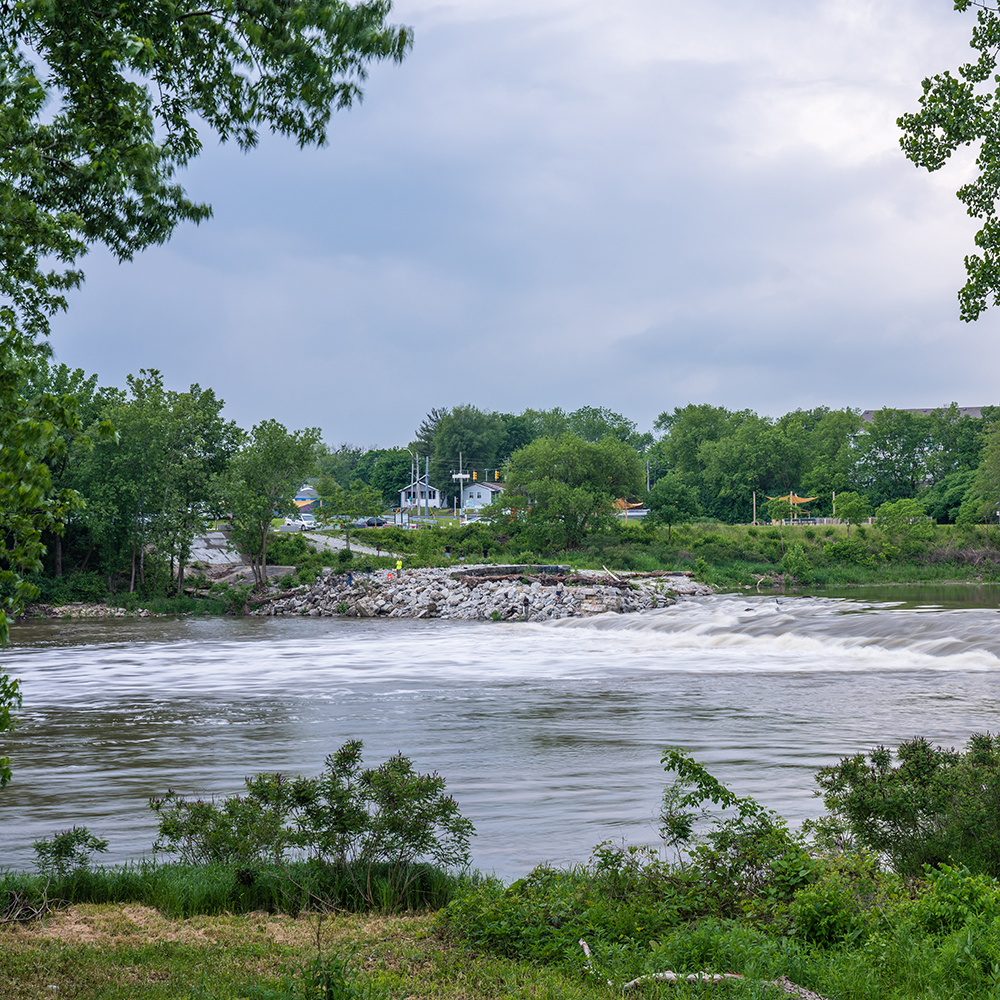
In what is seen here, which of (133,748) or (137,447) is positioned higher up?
(137,447)

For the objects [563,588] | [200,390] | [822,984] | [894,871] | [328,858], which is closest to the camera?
[822,984]

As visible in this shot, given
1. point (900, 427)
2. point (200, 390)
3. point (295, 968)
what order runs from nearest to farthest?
point (295, 968) < point (200, 390) < point (900, 427)

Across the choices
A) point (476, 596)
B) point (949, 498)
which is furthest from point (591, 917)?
point (949, 498)

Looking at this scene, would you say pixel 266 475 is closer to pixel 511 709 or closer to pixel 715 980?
pixel 511 709

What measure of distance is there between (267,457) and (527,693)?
29795 millimetres

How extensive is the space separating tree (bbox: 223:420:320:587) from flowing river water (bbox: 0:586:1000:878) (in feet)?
38.0

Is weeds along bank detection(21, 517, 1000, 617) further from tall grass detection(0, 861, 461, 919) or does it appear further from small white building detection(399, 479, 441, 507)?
small white building detection(399, 479, 441, 507)

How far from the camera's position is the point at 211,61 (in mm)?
7176

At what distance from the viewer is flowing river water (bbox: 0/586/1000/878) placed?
10.7m

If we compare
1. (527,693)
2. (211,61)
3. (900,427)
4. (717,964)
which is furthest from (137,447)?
(900,427)

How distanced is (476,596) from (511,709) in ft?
79.6

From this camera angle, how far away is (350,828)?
23.2 ft

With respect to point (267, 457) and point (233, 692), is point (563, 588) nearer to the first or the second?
point (267, 457)

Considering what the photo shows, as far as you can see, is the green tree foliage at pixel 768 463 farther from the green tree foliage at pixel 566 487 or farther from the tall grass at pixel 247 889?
the tall grass at pixel 247 889
